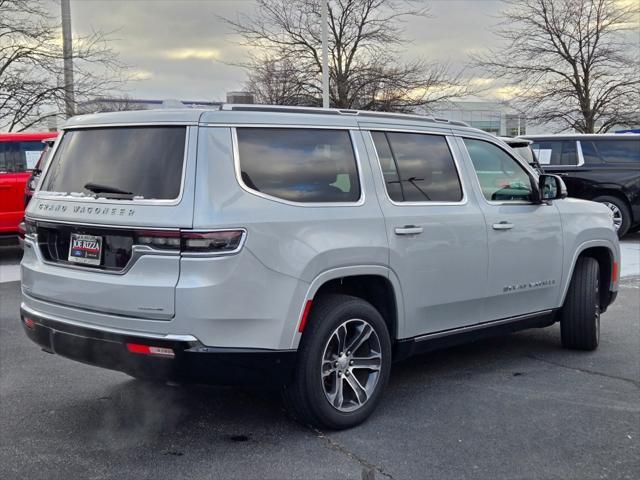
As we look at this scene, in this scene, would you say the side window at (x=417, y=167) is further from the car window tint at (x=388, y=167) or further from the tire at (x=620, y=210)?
the tire at (x=620, y=210)

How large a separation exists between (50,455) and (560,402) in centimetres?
318

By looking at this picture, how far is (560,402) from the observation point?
469cm

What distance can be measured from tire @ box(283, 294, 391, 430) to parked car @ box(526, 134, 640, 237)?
32.9ft

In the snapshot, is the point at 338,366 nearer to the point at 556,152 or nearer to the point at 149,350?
the point at 149,350

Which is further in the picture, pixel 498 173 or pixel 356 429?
pixel 498 173

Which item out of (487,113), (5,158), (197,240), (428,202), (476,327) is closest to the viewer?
(197,240)

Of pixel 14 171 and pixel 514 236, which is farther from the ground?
pixel 14 171

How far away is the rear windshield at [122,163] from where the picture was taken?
3.69 m

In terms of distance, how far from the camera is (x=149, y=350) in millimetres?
3570

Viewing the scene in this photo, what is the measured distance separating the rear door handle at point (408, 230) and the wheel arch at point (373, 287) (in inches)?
10.0

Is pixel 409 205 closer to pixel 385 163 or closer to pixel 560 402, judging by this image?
pixel 385 163

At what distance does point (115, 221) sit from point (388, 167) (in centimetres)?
174

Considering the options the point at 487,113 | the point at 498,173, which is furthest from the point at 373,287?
the point at 487,113

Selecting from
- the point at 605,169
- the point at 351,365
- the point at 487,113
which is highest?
the point at 487,113
